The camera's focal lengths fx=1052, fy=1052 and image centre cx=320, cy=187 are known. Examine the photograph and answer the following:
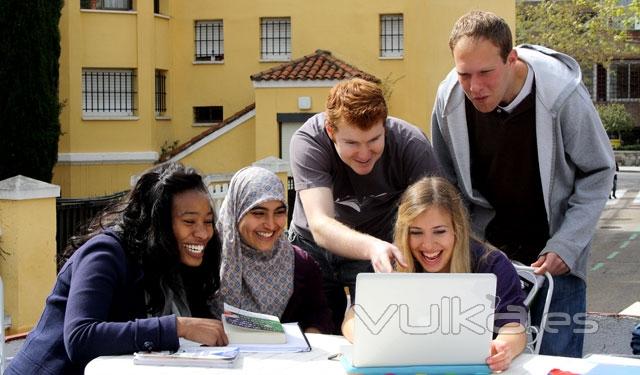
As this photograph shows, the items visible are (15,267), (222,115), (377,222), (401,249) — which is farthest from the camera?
(222,115)

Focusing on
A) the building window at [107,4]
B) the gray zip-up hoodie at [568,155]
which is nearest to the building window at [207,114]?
the building window at [107,4]

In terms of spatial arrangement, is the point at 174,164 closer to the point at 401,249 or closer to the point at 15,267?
the point at 401,249

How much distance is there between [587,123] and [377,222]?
1.14m

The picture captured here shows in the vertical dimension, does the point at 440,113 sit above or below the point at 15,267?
above

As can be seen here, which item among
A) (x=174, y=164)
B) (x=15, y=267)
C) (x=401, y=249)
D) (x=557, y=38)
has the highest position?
(x=557, y=38)

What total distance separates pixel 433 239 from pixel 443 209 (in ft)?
0.43

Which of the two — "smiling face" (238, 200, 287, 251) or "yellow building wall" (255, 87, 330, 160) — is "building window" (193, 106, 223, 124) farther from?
"smiling face" (238, 200, 287, 251)

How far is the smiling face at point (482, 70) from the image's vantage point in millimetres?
4480

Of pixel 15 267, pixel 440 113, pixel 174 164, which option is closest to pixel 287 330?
pixel 174 164

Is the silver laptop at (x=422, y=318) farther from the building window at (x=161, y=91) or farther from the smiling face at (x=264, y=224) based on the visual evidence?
the building window at (x=161, y=91)

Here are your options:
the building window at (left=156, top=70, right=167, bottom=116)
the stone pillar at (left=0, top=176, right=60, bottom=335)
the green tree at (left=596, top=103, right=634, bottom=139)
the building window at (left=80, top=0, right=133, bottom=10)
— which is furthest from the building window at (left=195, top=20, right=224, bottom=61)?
the green tree at (left=596, top=103, right=634, bottom=139)

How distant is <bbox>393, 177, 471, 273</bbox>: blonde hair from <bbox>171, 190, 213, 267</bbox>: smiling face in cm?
81

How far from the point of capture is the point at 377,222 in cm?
526

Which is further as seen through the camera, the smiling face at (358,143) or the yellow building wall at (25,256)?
the yellow building wall at (25,256)
